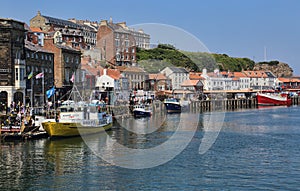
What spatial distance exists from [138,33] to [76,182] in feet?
383

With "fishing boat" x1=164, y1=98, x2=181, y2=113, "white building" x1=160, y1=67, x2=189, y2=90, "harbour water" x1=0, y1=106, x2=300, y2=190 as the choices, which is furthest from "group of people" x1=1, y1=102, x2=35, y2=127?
"white building" x1=160, y1=67, x2=189, y2=90

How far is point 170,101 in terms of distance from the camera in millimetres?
101250

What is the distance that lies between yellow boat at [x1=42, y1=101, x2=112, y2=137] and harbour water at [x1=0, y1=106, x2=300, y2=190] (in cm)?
127

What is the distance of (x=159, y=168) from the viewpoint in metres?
33.4

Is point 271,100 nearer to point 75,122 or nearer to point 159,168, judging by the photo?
point 75,122

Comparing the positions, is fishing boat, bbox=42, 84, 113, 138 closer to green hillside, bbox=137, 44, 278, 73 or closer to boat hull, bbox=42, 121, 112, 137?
boat hull, bbox=42, 121, 112, 137

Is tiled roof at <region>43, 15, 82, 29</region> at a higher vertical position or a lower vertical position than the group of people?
higher

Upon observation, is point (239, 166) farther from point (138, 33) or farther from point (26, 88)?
point (138, 33)

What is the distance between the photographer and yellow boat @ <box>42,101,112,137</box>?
4847 centimetres

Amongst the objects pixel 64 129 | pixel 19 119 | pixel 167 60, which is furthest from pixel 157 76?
pixel 64 129

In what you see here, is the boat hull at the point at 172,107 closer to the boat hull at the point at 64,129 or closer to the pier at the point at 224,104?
the pier at the point at 224,104

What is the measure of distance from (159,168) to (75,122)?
19.6 metres

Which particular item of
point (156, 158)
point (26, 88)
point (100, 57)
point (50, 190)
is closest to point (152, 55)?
point (100, 57)

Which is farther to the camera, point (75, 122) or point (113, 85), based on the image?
point (113, 85)
